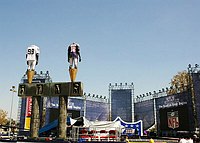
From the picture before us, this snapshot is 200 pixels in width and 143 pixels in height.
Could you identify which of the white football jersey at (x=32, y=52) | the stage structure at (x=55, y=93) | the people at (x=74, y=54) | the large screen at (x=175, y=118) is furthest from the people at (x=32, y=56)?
the large screen at (x=175, y=118)

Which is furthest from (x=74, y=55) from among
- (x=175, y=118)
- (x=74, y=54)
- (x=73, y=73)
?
(x=175, y=118)

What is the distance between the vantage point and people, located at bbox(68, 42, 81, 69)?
69.4 ft

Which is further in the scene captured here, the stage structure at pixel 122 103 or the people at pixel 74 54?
the stage structure at pixel 122 103

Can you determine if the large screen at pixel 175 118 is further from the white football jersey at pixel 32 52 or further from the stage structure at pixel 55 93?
the white football jersey at pixel 32 52

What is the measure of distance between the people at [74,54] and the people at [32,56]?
3.66m

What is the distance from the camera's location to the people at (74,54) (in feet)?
69.4

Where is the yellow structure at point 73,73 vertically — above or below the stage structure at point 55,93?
above

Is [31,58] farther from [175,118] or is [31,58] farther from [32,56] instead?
[175,118]

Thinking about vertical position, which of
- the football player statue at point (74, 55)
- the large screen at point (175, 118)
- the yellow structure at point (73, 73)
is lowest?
the large screen at point (175, 118)

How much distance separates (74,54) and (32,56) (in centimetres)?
437

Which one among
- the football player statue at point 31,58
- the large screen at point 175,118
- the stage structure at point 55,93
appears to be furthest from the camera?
the large screen at point 175,118

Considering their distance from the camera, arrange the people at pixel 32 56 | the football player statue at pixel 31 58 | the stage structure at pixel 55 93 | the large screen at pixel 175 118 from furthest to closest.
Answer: the large screen at pixel 175 118, the people at pixel 32 56, the football player statue at pixel 31 58, the stage structure at pixel 55 93

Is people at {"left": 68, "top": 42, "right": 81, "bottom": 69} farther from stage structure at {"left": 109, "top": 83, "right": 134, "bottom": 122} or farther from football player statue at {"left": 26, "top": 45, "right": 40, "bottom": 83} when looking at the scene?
stage structure at {"left": 109, "top": 83, "right": 134, "bottom": 122}

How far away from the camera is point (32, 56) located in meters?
22.7
